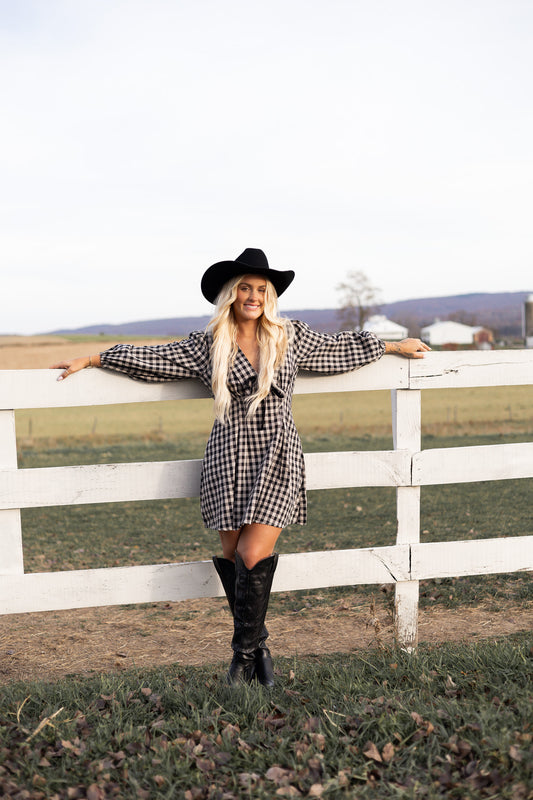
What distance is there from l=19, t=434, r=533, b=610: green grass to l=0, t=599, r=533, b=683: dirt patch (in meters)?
0.42

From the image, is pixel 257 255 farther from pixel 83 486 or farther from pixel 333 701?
pixel 333 701

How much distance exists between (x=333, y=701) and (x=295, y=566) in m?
1.03

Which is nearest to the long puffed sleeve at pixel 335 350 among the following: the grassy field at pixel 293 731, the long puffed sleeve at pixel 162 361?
the long puffed sleeve at pixel 162 361

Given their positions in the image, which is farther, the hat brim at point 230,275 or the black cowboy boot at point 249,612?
the hat brim at point 230,275

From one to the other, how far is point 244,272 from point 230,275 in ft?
0.27

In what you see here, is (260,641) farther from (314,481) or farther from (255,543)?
(314,481)

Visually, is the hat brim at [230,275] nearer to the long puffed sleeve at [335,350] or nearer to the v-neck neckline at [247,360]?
the long puffed sleeve at [335,350]

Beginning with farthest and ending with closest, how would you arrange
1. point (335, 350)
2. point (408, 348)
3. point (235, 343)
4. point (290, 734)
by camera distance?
1. point (408, 348)
2. point (335, 350)
3. point (235, 343)
4. point (290, 734)

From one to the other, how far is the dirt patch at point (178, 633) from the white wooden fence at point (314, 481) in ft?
1.30

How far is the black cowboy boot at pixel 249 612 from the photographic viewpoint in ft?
11.6

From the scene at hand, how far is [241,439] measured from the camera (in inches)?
146

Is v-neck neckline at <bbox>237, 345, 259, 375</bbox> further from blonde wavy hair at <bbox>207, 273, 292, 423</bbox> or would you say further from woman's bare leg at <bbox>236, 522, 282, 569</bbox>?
woman's bare leg at <bbox>236, 522, 282, 569</bbox>

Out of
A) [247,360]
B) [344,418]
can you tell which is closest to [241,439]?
[247,360]

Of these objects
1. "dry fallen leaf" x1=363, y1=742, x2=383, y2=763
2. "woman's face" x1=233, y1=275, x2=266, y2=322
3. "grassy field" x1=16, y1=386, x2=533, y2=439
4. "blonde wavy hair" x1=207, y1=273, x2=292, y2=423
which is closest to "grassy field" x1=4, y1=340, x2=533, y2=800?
"dry fallen leaf" x1=363, y1=742, x2=383, y2=763
